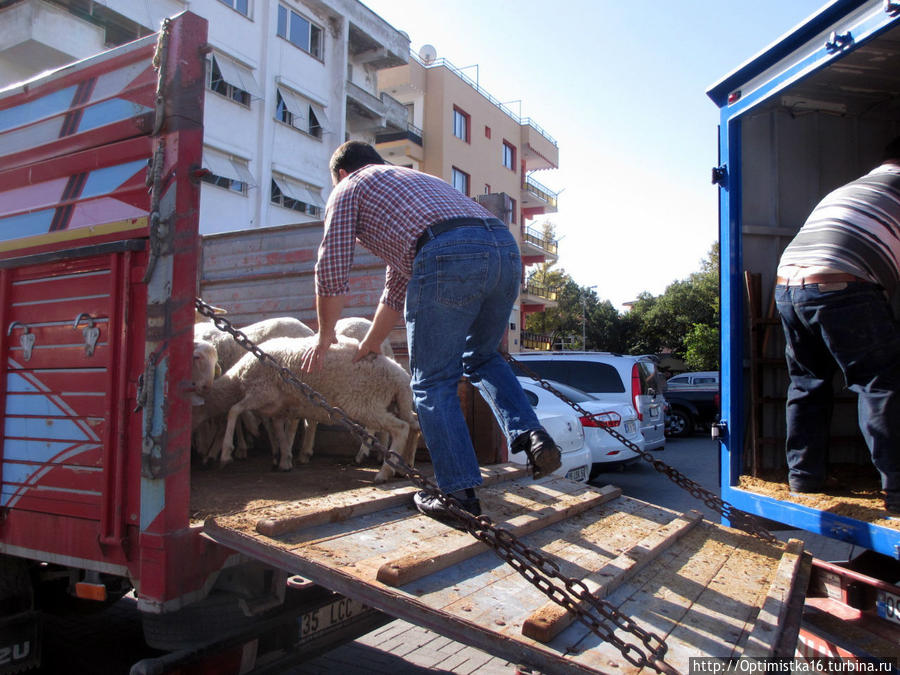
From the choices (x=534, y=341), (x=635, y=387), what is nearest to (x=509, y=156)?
(x=534, y=341)

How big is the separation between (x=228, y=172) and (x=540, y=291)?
2372 cm

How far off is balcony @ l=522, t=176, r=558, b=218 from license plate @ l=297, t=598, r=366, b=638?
35.3 metres

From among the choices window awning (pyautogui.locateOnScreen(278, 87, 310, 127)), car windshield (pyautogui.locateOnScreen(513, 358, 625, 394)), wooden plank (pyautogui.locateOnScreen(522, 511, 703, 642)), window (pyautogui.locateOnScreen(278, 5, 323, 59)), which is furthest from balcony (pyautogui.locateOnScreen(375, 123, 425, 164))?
wooden plank (pyautogui.locateOnScreen(522, 511, 703, 642))

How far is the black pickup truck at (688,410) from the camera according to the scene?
18.4m

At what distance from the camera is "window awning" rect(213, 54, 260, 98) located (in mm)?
19000

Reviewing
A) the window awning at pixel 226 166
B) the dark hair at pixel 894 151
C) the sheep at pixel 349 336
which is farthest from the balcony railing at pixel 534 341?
the dark hair at pixel 894 151

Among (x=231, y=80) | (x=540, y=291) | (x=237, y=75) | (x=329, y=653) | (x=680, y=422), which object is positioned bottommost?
(x=329, y=653)

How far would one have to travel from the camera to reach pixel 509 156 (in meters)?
35.7

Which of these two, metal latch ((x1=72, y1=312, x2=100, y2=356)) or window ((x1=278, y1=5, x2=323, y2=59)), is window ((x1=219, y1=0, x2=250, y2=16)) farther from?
metal latch ((x1=72, y1=312, x2=100, y2=356))

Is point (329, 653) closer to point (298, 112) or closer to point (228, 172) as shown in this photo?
point (228, 172)

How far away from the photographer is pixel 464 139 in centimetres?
3109

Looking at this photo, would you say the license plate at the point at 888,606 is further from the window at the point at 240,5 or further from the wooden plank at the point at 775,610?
the window at the point at 240,5

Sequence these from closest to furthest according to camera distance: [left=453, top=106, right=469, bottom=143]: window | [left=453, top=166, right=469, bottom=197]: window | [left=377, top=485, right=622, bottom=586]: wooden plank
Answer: [left=377, top=485, right=622, bottom=586]: wooden plank, [left=453, top=166, right=469, bottom=197]: window, [left=453, top=106, right=469, bottom=143]: window

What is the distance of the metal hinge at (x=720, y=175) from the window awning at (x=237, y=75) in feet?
59.5
